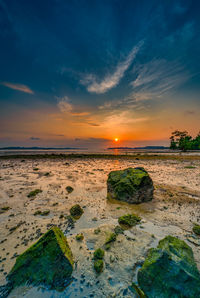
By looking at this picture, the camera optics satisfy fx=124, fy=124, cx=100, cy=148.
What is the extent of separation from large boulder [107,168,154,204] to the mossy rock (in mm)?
5748

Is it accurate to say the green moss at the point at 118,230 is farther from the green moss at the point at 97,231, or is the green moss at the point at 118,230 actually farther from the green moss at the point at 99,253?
the green moss at the point at 99,253

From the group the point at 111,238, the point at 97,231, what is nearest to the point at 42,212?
the point at 97,231

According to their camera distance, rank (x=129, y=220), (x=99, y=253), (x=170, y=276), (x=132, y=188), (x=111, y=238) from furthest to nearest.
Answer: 1. (x=132, y=188)
2. (x=129, y=220)
3. (x=111, y=238)
4. (x=99, y=253)
5. (x=170, y=276)

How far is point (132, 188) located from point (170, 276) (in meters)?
5.69

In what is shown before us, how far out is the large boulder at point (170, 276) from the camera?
9.23 ft

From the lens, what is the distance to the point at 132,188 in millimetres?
8625

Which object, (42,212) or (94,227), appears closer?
(94,227)

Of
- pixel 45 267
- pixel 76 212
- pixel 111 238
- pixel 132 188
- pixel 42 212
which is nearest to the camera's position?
pixel 45 267

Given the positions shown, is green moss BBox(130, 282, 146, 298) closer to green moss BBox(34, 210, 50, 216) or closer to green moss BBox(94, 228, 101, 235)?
green moss BBox(94, 228, 101, 235)

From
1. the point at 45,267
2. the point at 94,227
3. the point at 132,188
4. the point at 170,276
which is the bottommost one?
the point at 94,227

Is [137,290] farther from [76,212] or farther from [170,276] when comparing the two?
[76,212]

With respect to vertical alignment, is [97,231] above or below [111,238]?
below

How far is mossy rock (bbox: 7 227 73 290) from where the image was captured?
339 cm

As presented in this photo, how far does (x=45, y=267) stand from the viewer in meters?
3.52
